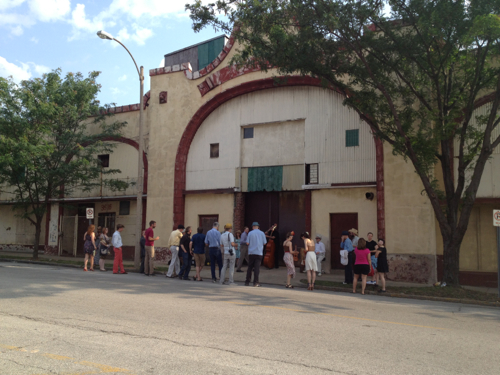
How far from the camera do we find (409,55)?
44.2 ft

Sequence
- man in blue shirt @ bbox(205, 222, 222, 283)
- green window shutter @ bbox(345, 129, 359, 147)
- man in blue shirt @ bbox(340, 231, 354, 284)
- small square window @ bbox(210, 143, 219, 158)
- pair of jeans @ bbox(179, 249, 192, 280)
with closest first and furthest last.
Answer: man in blue shirt @ bbox(205, 222, 222, 283)
man in blue shirt @ bbox(340, 231, 354, 284)
pair of jeans @ bbox(179, 249, 192, 280)
green window shutter @ bbox(345, 129, 359, 147)
small square window @ bbox(210, 143, 219, 158)

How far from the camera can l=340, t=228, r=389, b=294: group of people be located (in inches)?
496

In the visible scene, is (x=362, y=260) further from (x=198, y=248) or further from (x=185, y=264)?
(x=185, y=264)

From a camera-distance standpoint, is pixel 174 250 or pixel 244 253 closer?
pixel 174 250

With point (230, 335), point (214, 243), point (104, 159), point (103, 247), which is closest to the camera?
point (230, 335)

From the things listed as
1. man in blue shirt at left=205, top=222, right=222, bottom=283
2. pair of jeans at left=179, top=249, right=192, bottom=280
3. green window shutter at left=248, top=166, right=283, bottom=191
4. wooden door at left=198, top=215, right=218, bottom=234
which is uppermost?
green window shutter at left=248, top=166, right=283, bottom=191

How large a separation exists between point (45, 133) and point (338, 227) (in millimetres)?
14216

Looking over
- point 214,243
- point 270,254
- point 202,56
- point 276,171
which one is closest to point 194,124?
point 276,171

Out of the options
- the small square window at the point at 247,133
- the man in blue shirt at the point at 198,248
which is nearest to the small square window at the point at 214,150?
the small square window at the point at 247,133

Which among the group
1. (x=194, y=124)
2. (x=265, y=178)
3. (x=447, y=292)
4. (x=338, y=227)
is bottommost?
(x=447, y=292)

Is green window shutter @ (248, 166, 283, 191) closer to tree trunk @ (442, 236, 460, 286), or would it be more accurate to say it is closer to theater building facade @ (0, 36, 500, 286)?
theater building facade @ (0, 36, 500, 286)

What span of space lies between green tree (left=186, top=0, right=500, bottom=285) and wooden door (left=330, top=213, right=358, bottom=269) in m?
4.63

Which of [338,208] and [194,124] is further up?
[194,124]

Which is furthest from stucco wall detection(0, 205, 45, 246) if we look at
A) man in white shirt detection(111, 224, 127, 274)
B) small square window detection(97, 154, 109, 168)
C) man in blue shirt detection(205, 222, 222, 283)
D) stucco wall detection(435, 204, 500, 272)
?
stucco wall detection(435, 204, 500, 272)
